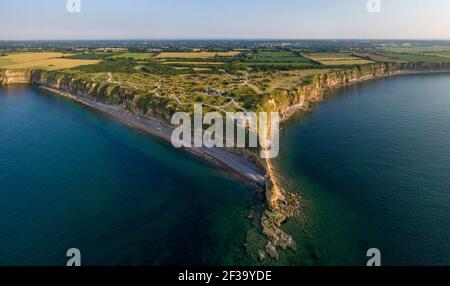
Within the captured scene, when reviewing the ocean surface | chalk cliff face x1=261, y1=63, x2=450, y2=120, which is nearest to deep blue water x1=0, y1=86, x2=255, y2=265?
the ocean surface

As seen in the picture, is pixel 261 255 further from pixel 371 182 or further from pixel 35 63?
pixel 35 63

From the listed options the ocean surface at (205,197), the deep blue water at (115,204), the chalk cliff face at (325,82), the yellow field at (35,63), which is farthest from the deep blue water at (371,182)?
the yellow field at (35,63)

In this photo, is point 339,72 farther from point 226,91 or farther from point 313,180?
point 313,180

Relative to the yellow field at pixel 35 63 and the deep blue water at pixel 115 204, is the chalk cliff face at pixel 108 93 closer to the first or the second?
the yellow field at pixel 35 63

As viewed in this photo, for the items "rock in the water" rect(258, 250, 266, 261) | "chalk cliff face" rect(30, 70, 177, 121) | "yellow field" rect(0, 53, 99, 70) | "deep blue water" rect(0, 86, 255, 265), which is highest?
"yellow field" rect(0, 53, 99, 70)

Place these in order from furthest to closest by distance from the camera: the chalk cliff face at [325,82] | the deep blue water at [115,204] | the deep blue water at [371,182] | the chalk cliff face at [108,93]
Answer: the chalk cliff face at [325,82]
the chalk cliff face at [108,93]
the deep blue water at [371,182]
the deep blue water at [115,204]

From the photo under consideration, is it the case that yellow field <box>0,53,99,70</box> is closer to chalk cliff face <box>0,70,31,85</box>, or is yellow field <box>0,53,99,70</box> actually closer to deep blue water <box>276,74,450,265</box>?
chalk cliff face <box>0,70,31,85</box>
